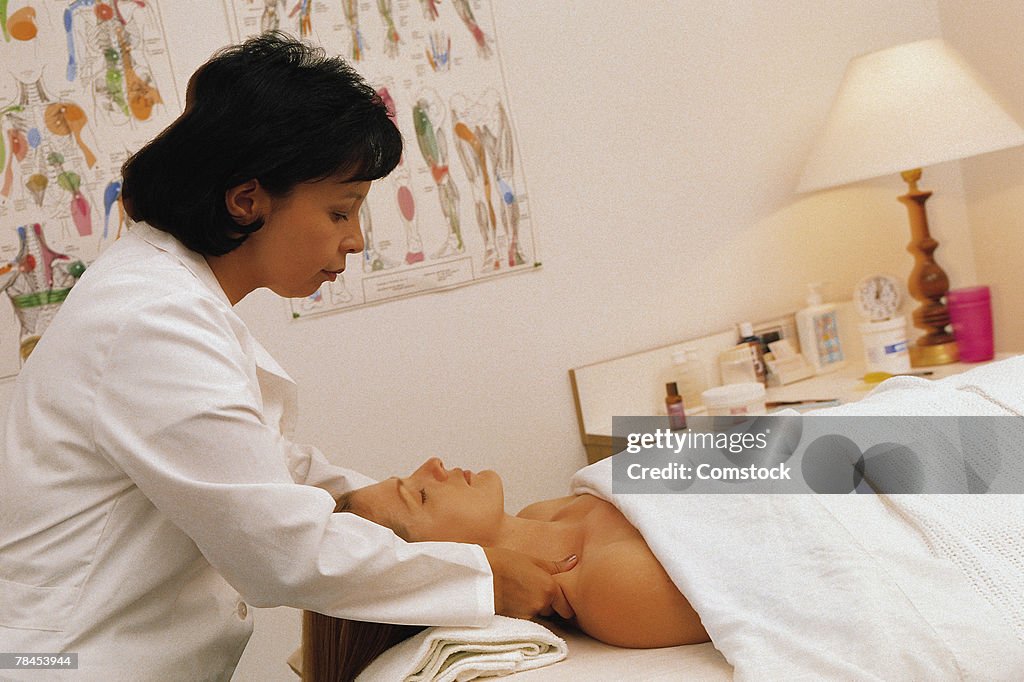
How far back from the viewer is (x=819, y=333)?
264 cm

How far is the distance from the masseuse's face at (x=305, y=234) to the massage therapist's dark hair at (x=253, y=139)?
0.8 inches

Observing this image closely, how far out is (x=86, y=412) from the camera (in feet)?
3.82

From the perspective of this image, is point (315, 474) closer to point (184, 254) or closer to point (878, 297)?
point (184, 254)

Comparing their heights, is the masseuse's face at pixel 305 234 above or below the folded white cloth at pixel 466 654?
above

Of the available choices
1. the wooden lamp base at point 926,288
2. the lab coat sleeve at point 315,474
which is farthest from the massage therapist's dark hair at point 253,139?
the wooden lamp base at point 926,288

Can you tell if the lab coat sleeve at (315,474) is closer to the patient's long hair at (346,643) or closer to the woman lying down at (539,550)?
the woman lying down at (539,550)

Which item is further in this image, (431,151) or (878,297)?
(878,297)

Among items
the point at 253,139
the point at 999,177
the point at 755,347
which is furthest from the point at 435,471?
the point at 999,177

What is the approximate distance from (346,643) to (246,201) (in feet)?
1.96

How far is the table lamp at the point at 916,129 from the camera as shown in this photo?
89.8 inches

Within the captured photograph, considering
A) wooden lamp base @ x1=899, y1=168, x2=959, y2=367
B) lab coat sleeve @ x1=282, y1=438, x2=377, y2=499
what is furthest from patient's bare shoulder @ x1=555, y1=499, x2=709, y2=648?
wooden lamp base @ x1=899, y1=168, x2=959, y2=367

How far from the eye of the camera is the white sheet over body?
1.12 m

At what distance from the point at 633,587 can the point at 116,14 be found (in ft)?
4.71

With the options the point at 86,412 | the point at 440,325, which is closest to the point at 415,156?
the point at 440,325
